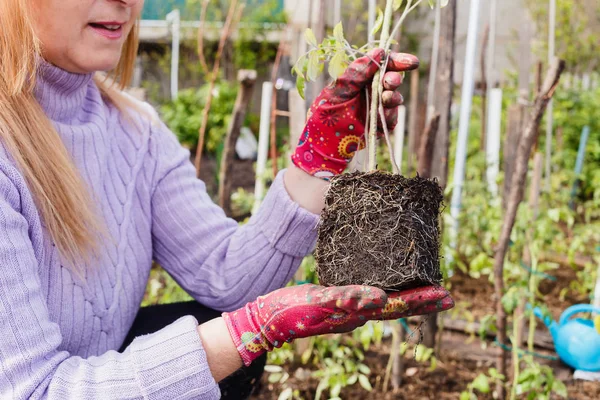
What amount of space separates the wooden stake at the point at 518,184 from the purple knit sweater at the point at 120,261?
839mm

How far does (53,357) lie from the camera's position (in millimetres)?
1149

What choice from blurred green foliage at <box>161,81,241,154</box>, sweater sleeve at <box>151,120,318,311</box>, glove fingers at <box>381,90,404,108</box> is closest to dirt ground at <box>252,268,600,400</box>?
sweater sleeve at <box>151,120,318,311</box>

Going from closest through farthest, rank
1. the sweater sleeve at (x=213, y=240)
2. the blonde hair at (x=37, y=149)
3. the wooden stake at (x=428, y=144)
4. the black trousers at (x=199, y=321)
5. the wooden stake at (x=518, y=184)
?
the blonde hair at (x=37, y=149) < the sweater sleeve at (x=213, y=240) < the black trousers at (x=199, y=321) < the wooden stake at (x=518, y=184) < the wooden stake at (x=428, y=144)

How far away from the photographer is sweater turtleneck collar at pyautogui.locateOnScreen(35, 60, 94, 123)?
1.38 meters

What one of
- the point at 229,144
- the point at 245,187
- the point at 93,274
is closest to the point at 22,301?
the point at 93,274

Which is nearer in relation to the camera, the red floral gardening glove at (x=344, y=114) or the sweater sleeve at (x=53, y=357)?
the sweater sleeve at (x=53, y=357)

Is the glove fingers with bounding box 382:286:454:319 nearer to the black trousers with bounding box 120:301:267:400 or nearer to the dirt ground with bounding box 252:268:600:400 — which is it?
the black trousers with bounding box 120:301:267:400

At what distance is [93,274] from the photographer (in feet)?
4.78

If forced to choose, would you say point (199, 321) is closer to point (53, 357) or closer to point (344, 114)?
point (53, 357)

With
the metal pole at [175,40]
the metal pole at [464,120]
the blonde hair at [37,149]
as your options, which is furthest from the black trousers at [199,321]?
the metal pole at [175,40]

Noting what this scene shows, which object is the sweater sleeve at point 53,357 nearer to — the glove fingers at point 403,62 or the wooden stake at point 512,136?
the glove fingers at point 403,62

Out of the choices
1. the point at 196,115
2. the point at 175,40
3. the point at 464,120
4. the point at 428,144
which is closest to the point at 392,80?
the point at 428,144

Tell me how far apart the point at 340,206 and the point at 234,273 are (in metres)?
0.53

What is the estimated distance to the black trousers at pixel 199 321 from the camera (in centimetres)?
171
